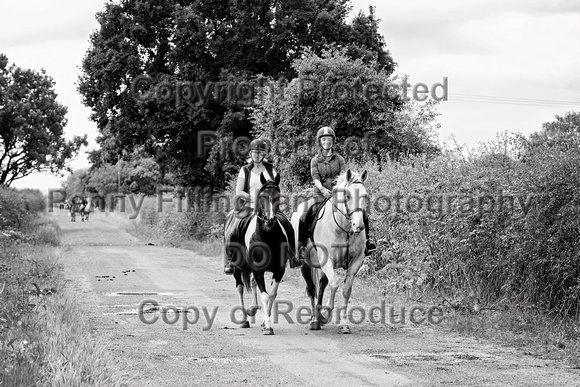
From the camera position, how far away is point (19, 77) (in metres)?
57.5

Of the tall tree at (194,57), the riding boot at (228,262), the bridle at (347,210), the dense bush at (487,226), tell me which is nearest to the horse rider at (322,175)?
the bridle at (347,210)

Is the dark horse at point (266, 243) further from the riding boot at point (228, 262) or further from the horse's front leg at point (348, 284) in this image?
the horse's front leg at point (348, 284)

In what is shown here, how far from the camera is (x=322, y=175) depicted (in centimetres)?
1240

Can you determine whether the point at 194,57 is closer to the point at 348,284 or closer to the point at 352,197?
the point at 348,284

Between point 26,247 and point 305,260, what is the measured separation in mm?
15651

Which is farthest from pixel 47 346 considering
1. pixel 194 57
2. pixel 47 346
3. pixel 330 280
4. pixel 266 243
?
pixel 194 57

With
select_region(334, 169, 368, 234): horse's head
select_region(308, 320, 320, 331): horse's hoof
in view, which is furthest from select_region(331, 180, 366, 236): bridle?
select_region(308, 320, 320, 331): horse's hoof

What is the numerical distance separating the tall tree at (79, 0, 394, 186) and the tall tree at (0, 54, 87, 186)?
2203 cm

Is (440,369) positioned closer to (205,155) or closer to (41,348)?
(41,348)

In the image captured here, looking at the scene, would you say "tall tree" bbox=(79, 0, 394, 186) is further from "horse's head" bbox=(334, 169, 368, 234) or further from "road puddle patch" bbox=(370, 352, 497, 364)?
"road puddle patch" bbox=(370, 352, 497, 364)

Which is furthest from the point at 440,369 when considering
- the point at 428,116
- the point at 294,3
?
the point at 428,116

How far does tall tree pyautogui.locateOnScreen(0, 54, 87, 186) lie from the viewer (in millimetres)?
55594

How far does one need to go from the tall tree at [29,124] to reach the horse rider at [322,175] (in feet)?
154

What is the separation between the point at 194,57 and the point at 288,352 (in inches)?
1022
